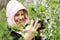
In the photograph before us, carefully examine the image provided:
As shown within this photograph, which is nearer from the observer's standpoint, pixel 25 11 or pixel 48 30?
pixel 48 30

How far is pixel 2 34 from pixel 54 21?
36.6 inches

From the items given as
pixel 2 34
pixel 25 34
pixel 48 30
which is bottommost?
pixel 48 30

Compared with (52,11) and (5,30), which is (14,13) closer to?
(52,11)

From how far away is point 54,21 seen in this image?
1603 millimetres

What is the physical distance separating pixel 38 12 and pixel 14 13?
0.82 feet

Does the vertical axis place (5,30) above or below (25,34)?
above

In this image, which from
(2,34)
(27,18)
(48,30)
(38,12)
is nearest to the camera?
(2,34)

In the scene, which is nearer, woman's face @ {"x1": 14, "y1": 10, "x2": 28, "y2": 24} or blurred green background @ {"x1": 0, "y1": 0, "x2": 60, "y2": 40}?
blurred green background @ {"x1": 0, "y1": 0, "x2": 60, "y2": 40}

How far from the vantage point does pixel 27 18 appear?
1696 mm

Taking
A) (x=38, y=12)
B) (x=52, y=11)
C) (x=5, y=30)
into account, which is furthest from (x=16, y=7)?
(x=5, y=30)

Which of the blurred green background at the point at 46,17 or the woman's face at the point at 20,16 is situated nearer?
the blurred green background at the point at 46,17

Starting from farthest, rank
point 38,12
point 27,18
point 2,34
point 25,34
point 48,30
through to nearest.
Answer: point 27,18 < point 48,30 < point 38,12 < point 25,34 < point 2,34

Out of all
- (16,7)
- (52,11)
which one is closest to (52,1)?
(52,11)

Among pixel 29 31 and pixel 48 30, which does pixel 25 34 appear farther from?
pixel 48 30
